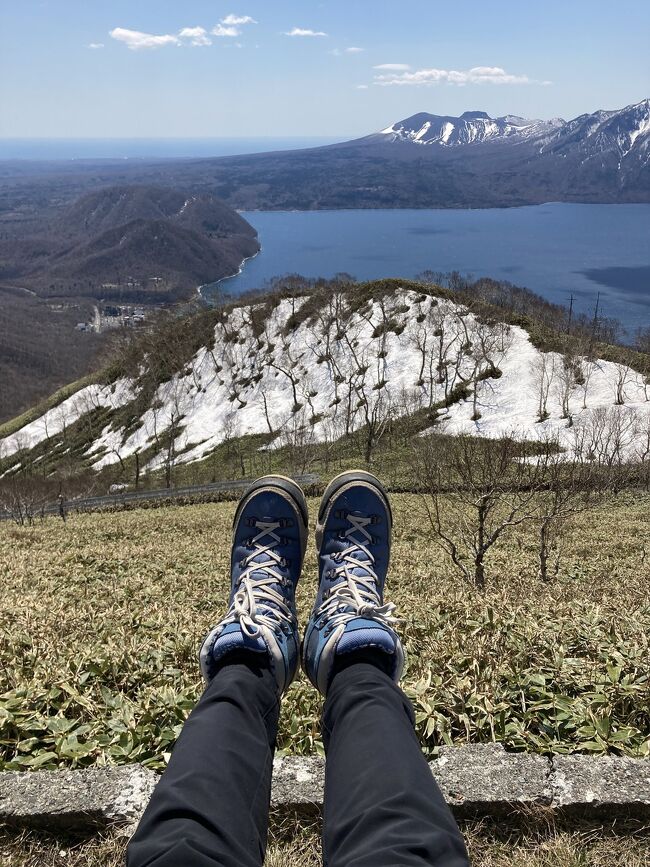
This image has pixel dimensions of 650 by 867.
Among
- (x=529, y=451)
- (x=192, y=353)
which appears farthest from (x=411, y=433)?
(x=192, y=353)

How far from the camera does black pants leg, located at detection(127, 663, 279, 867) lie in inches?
67.9

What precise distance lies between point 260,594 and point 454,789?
5.05ft

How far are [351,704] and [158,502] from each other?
32.4 meters

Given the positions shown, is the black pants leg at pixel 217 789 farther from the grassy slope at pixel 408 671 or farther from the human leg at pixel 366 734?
the grassy slope at pixel 408 671

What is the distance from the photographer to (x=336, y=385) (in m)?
55.1

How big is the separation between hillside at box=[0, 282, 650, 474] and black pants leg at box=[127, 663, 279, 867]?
109ft

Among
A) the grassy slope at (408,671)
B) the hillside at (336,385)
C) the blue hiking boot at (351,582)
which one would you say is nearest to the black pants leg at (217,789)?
the blue hiking boot at (351,582)

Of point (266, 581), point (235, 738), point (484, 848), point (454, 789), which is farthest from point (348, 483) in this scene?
point (484, 848)

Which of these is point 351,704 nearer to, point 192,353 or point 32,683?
point 32,683

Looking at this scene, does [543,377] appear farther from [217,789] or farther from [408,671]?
[217,789]

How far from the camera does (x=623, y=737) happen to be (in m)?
3.05

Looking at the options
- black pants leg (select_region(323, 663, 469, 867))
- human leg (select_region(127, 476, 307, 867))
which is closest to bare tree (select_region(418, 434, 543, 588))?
human leg (select_region(127, 476, 307, 867))

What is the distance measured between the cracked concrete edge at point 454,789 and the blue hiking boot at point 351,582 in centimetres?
52

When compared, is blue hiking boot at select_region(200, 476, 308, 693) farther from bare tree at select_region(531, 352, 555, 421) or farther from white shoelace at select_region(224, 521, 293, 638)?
bare tree at select_region(531, 352, 555, 421)
